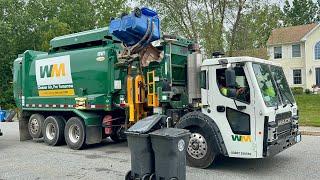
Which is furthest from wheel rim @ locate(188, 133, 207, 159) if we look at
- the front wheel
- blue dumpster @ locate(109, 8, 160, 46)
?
blue dumpster @ locate(109, 8, 160, 46)

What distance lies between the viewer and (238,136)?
305 inches

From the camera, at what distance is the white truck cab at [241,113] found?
747 centimetres

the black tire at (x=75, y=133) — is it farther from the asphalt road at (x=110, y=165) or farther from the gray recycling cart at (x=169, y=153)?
the gray recycling cart at (x=169, y=153)

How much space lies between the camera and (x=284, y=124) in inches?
314

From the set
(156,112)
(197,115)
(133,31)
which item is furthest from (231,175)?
(133,31)

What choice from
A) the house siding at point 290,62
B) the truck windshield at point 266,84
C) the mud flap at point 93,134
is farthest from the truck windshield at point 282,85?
the house siding at point 290,62

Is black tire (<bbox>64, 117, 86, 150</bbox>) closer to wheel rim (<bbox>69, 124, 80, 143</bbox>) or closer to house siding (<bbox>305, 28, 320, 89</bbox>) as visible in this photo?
wheel rim (<bbox>69, 124, 80, 143</bbox>)

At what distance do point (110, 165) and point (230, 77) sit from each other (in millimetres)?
3287

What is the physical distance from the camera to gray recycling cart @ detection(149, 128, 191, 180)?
646cm

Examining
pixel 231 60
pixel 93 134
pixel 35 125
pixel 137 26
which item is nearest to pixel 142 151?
pixel 231 60

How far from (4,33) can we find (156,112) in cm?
2507

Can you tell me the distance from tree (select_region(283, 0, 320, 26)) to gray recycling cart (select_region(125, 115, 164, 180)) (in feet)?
237

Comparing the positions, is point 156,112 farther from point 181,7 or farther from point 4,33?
point 4,33

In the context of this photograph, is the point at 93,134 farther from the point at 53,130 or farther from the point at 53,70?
the point at 53,70
